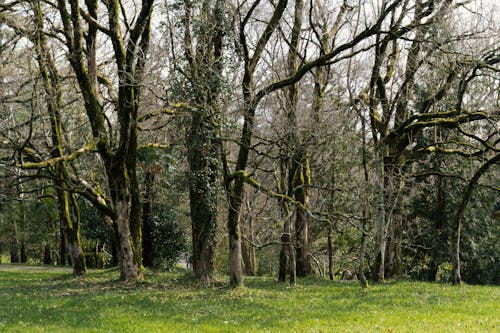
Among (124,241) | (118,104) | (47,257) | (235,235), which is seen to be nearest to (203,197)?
(235,235)

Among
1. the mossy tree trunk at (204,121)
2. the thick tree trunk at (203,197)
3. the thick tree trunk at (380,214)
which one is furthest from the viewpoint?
the thick tree trunk at (203,197)

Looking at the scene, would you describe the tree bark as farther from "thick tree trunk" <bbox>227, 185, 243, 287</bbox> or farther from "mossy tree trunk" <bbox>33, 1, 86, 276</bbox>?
"thick tree trunk" <bbox>227, 185, 243, 287</bbox>

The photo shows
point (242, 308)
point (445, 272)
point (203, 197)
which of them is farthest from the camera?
point (445, 272)

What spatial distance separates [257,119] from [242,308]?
10001mm

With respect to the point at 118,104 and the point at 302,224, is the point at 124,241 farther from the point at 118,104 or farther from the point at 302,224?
→ the point at 302,224

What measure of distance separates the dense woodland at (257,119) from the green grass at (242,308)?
1620mm

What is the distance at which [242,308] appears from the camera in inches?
519

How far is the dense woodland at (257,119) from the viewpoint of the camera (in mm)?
16781

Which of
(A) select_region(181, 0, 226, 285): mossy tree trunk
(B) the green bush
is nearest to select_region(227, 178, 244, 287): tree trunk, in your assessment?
(A) select_region(181, 0, 226, 285): mossy tree trunk

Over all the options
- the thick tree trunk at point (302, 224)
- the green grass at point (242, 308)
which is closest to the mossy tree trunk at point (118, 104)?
the green grass at point (242, 308)

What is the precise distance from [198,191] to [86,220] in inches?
747

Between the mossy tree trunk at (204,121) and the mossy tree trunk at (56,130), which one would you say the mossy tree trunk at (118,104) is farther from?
the mossy tree trunk at (204,121)

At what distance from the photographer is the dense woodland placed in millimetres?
16781

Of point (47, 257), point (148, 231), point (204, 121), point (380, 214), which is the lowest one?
point (47, 257)
